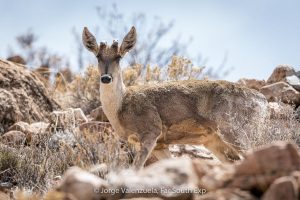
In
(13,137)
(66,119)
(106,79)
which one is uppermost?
(106,79)

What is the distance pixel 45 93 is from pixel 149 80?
7.95 ft

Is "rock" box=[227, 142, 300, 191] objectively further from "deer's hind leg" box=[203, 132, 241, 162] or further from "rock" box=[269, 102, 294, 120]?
"rock" box=[269, 102, 294, 120]

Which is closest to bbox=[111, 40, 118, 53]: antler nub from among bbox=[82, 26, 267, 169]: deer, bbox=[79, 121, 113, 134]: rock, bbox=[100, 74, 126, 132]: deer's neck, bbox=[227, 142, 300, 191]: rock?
bbox=[82, 26, 267, 169]: deer

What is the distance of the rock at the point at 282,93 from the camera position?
43.4ft

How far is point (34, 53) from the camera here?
32906 mm

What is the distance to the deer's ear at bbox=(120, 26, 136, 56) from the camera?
412 inches

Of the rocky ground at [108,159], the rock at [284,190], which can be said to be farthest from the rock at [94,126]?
the rock at [284,190]

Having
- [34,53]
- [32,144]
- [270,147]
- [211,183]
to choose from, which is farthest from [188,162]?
[34,53]

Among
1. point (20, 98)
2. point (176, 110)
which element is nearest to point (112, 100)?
point (176, 110)

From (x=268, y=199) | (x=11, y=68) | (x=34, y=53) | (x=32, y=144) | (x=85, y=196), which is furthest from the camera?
(x=34, y=53)

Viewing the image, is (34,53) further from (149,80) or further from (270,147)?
(270,147)

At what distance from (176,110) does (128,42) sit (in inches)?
54.7

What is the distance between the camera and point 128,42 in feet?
34.7

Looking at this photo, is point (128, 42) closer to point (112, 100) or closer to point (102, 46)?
point (102, 46)
